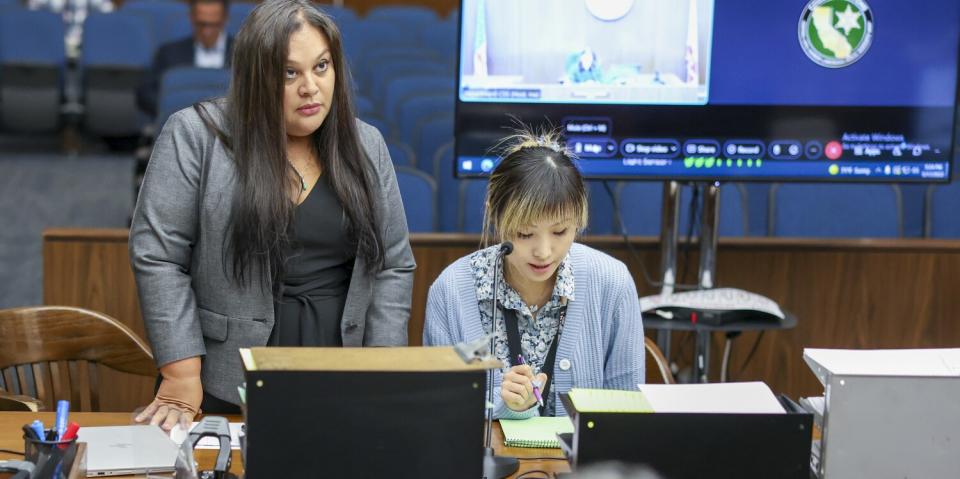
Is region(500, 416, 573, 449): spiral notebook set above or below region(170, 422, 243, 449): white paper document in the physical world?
above

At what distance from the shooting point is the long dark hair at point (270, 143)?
222 centimetres

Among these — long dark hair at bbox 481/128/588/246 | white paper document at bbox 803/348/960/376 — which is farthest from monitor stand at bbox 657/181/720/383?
white paper document at bbox 803/348/960/376

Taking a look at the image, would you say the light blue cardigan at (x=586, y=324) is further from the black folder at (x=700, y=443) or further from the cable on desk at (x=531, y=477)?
the black folder at (x=700, y=443)

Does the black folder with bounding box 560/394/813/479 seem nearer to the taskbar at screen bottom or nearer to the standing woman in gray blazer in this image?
the standing woman in gray blazer

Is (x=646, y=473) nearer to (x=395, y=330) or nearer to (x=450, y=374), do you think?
(x=450, y=374)

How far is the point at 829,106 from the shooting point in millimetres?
3127

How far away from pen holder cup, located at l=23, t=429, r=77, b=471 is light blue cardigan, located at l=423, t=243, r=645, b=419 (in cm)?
76

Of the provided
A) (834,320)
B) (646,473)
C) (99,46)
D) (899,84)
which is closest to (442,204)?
(834,320)

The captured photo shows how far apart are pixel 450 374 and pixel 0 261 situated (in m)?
4.46

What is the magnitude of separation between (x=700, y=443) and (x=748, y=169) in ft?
5.07

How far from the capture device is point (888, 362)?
1.87 meters

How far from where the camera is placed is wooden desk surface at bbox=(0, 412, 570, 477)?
1.99 metres

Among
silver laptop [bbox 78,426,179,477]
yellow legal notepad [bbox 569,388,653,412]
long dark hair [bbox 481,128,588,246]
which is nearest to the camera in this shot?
yellow legal notepad [bbox 569,388,653,412]

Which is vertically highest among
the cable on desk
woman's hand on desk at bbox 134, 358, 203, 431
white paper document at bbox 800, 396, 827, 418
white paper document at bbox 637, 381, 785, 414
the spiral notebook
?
white paper document at bbox 637, 381, 785, 414
